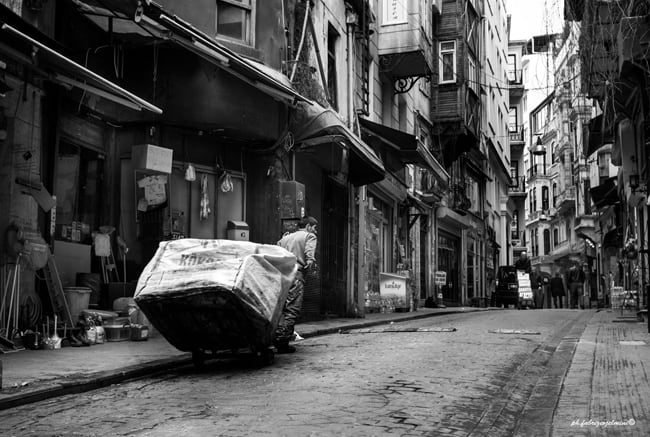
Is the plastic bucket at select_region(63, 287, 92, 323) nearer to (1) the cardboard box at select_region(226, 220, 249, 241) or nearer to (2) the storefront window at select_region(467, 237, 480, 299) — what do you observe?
(1) the cardboard box at select_region(226, 220, 249, 241)

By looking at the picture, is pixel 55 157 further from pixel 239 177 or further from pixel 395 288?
pixel 395 288

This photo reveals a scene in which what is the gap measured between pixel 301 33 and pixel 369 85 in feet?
21.9

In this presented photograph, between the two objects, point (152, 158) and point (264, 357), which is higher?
point (152, 158)

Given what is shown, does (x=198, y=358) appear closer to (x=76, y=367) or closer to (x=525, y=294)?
(x=76, y=367)

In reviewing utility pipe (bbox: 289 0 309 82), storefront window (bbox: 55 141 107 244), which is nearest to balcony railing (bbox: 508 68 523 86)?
utility pipe (bbox: 289 0 309 82)

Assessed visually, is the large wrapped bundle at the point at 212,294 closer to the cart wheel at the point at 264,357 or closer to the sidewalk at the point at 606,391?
the cart wheel at the point at 264,357

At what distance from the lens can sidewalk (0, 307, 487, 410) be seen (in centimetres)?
653

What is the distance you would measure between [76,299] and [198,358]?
358 centimetres

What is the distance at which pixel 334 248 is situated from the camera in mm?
18797

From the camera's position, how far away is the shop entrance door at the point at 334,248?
59.5 feet

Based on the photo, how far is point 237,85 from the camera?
13.6 metres

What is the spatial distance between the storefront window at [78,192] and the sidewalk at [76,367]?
2209 mm

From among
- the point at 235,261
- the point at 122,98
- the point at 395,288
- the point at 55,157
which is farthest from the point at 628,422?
the point at 395,288

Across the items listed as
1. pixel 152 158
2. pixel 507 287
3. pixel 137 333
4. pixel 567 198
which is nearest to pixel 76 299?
pixel 137 333
